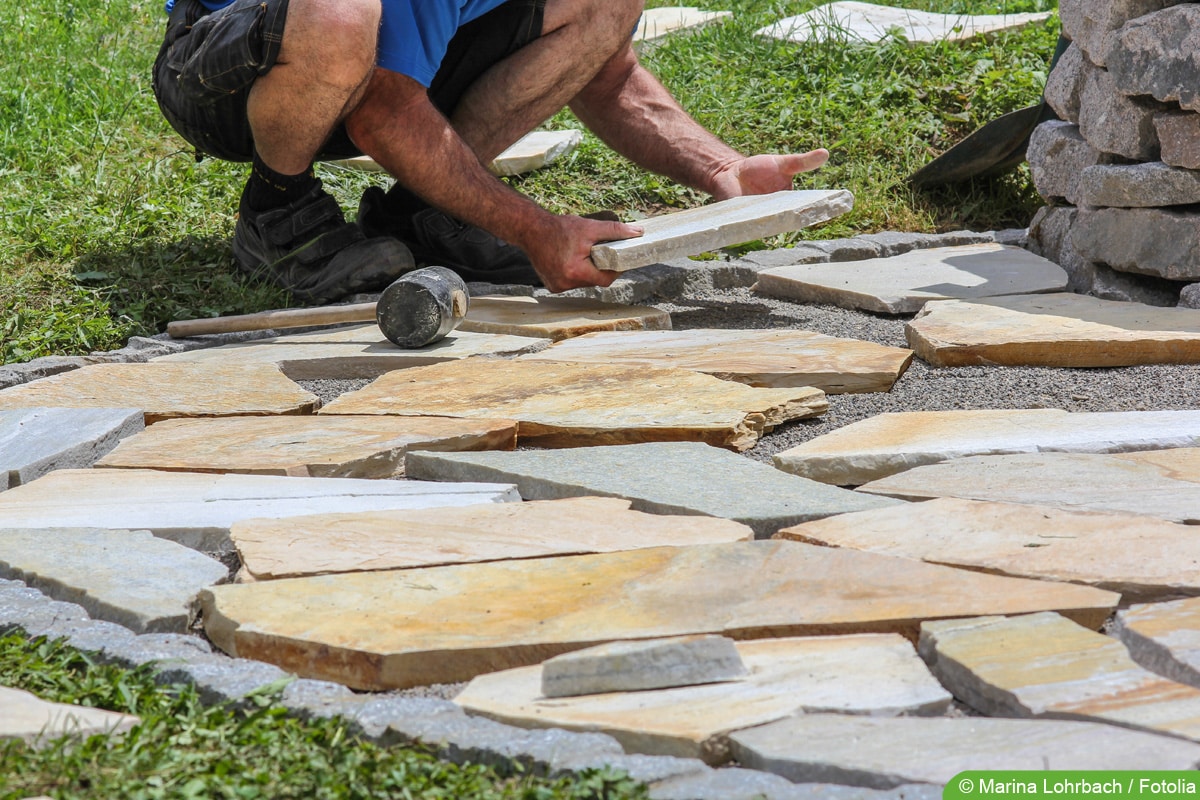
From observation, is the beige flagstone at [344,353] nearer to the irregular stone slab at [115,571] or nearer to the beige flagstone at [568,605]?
the irregular stone slab at [115,571]

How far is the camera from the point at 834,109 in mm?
5609

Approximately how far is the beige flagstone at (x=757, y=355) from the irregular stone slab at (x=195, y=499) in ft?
3.24

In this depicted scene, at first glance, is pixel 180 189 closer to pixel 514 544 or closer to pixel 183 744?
pixel 514 544

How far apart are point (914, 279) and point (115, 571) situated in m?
2.86

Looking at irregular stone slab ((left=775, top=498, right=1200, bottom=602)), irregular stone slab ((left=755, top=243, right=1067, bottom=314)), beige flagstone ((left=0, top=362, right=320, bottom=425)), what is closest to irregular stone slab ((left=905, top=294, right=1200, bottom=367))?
irregular stone slab ((left=755, top=243, right=1067, bottom=314))

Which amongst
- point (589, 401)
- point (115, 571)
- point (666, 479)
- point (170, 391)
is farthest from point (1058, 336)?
point (115, 571)

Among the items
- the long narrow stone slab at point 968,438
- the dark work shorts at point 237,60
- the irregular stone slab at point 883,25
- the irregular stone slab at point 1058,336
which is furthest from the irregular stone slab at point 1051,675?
the irregular stone slab at point 883,25

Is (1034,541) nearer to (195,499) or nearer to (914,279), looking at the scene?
(195,499)

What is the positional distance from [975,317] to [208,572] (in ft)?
7.43

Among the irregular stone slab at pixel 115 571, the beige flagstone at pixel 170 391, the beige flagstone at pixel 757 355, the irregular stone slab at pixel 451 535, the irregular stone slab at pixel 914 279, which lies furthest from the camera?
the irregular stone slab at pixel 914 279

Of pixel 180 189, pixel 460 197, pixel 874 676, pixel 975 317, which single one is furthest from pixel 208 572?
pixel 180 189

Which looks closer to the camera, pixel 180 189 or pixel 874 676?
pixel 874 676

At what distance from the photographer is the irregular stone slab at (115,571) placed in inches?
64.4

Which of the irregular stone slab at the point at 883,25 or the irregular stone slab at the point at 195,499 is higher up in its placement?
the irregular stone slab at the point at 883,25
